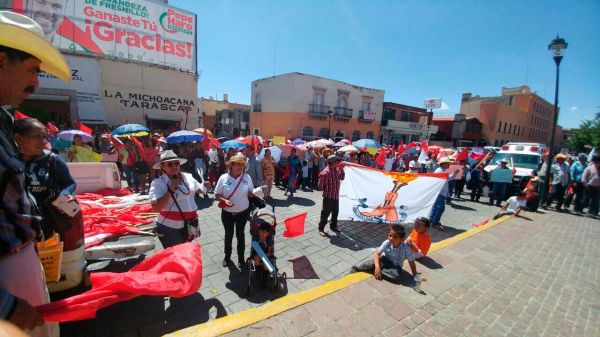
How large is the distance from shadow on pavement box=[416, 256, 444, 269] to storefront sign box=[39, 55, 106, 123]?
73.3 feet

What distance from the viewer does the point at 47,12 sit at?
638 inches

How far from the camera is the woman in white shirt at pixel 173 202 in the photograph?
3164 millimetres

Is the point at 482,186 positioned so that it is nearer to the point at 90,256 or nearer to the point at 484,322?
the point at 484,322

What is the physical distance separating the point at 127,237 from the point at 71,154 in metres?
4.87

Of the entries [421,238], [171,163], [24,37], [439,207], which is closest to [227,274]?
[171,163]

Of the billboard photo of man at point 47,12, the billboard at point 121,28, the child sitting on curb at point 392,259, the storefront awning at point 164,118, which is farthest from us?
the storefront awning at point 164,118

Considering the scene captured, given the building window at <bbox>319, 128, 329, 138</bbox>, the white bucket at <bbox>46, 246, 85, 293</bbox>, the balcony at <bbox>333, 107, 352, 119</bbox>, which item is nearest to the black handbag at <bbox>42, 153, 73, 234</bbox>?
the white bucket at <bbox>46, 246, 85, 293</bbox>

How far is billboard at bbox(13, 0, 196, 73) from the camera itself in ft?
53.8

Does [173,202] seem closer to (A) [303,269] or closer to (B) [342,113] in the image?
(A) [303,269]

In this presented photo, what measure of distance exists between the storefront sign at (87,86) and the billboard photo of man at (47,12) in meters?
1.95

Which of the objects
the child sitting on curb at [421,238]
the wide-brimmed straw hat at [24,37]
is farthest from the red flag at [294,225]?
the wide-brimmed straw hat at [24,37]

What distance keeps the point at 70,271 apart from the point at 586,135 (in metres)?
35.8

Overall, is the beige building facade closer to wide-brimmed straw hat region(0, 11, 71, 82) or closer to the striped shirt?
the striped shirt

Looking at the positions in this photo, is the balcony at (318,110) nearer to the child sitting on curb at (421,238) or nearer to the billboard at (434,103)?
the billboard at (434,103)
